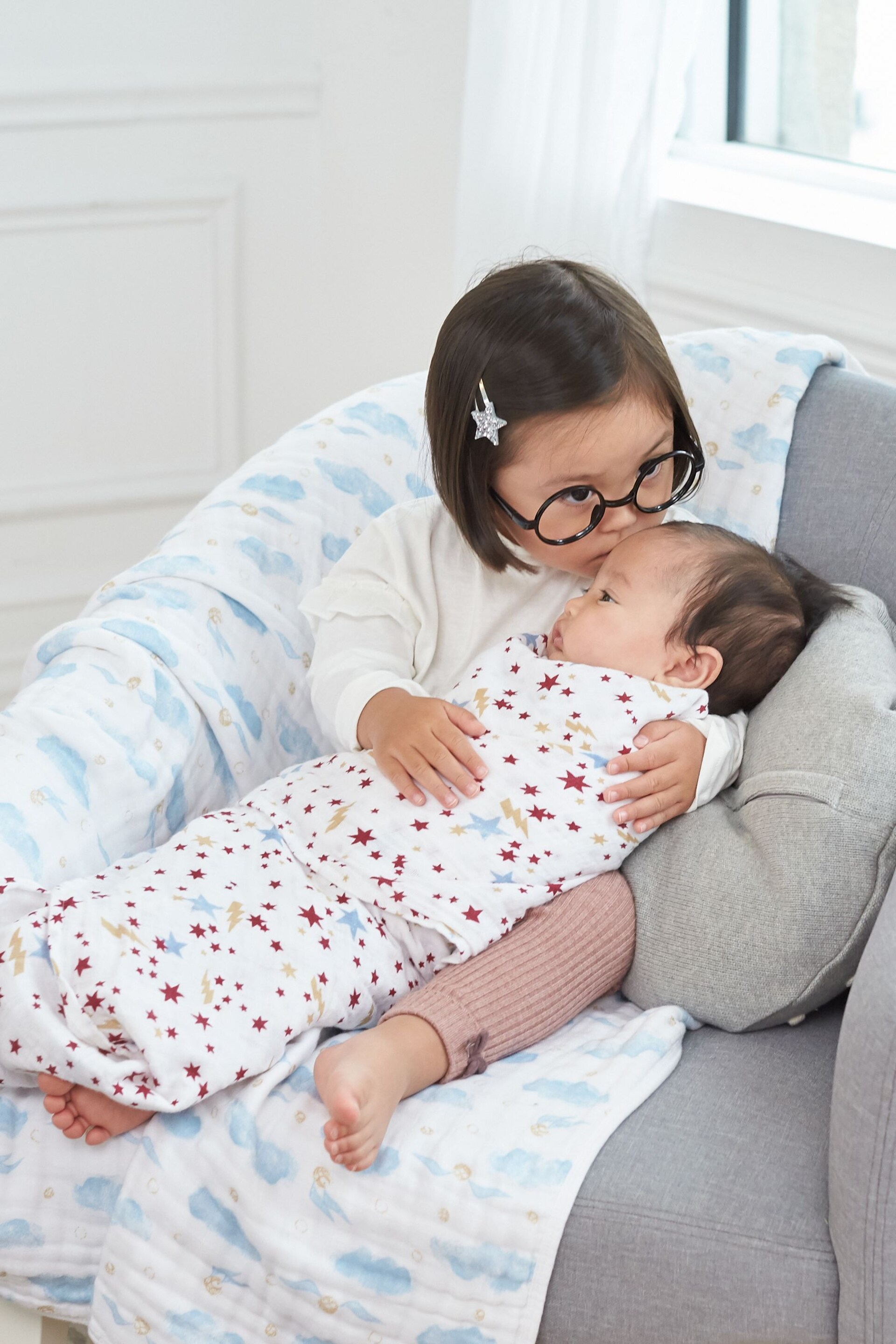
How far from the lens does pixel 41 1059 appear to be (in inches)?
39.6

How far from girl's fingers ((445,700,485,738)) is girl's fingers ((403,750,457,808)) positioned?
52mm

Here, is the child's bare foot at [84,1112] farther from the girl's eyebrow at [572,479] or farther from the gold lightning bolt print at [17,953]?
the girl's eyebrow at [572,479]

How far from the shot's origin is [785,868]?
1.11 m

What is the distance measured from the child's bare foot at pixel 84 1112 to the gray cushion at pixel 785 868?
1.47 feet

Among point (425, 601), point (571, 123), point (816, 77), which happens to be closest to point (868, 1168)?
point (425, 601)

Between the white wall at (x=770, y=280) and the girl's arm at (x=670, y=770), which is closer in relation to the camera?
the girl's arm at (x=670, y=770)

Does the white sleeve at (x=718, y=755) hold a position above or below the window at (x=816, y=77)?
below

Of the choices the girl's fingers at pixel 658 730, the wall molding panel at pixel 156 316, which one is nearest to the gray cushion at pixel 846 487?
the girl's fingers at pixel 658 730

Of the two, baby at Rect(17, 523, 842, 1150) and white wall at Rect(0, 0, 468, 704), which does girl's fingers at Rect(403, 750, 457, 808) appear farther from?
white wall at Rect(0, 0, 468, 704)

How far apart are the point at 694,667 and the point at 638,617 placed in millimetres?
72

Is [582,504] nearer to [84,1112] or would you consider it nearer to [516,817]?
[516,817]

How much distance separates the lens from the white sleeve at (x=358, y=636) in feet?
4.32

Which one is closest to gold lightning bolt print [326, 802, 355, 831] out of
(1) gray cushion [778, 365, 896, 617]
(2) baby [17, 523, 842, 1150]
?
(2) baby [17, 523, 842, 1150]

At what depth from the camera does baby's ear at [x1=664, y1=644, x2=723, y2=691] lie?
1.25 meters
